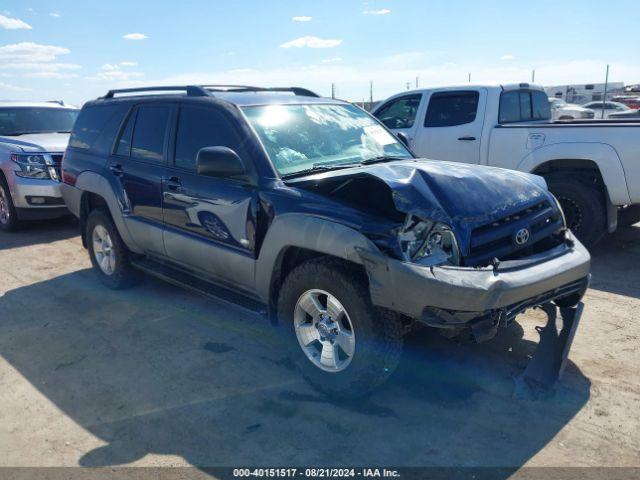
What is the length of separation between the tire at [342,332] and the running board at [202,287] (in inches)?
14.7

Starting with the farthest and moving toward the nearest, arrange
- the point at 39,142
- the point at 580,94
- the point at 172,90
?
the point at 580,94, the point at 39,142, the point at 172,90

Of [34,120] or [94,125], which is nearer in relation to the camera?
[94,125]

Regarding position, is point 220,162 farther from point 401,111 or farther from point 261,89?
point 401,111

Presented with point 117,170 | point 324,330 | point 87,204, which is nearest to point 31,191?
point 87,204

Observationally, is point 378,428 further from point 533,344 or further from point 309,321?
point 533,344

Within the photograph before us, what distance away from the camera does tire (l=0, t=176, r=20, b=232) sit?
27.2 feet

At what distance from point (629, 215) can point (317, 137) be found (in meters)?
4.81

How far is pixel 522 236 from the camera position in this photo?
3.47 m

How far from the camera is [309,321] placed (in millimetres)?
3656

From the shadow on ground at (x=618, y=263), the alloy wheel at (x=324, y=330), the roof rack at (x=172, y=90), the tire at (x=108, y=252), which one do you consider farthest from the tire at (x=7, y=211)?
the shadow on ground at (x=618, y=263)

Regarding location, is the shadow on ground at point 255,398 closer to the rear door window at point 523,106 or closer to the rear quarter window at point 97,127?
the rear quarter window at point 97,127

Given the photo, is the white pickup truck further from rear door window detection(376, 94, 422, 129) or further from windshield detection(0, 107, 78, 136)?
windshield detection(0, 107, 78, 136)

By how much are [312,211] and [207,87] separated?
215cm

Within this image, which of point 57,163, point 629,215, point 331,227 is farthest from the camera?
point 57,163
